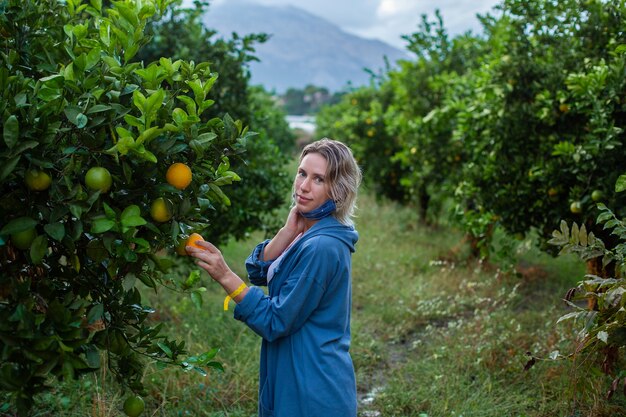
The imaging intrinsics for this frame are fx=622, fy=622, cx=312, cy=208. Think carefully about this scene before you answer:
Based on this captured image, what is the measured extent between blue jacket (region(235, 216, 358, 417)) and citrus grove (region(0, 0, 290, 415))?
27cm

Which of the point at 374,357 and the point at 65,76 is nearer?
the point at 65,76

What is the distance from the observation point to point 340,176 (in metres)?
2.17

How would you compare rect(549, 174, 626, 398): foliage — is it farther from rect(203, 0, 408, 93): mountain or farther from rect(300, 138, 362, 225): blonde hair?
rect(203, 0, 408, 93): mountain

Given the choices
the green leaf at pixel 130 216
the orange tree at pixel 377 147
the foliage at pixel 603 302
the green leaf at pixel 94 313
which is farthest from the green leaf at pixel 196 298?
the orange tree at pixel 377 147

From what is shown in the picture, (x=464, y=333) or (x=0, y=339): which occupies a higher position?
(x=0, y=339)

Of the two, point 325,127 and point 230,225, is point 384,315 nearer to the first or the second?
point 230,225

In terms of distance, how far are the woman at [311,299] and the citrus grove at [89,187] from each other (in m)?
0.23

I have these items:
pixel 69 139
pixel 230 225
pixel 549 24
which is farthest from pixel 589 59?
pixel 69 139

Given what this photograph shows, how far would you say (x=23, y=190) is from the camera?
1.56 m

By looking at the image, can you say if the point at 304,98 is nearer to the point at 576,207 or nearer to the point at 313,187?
the point at 576,207

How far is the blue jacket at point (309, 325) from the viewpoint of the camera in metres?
2.00

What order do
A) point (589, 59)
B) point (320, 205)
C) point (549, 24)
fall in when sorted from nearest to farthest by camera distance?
1. point (320, 205)
2. point (589, 59)
3. point (549, 24)

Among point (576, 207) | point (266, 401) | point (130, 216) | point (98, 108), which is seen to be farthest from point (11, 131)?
point (576, 207)

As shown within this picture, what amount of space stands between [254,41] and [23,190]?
3.28 meters
